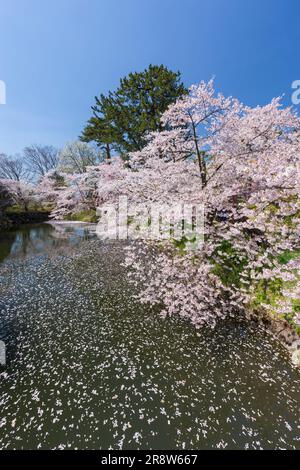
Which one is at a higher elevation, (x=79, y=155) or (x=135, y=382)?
(x=79, y=155)

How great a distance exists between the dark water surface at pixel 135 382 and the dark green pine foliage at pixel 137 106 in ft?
58.1

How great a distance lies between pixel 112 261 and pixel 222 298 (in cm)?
824

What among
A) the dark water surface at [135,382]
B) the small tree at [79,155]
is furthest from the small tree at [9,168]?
the dark water surface at [135,382]

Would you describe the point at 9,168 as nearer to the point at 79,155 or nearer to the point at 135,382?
the point at 79,155

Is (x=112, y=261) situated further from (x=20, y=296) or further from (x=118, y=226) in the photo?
(x=118, y=226)

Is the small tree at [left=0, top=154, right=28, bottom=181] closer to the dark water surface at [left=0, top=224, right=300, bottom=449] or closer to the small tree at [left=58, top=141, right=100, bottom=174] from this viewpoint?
the small tree at [left=58, top=141, right=100, bottom=174]

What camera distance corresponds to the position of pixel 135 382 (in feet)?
17.0

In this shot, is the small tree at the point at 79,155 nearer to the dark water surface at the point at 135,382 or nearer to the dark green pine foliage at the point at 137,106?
the dark green pine foliage at the point at 137,106

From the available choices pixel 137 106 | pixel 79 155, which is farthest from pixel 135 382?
pixel 79 155

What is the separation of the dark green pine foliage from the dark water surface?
17.7 meters

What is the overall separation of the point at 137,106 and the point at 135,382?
78.0 ft

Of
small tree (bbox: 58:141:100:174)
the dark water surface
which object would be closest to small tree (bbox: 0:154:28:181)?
small tree (bbox: 58:141:100:174)

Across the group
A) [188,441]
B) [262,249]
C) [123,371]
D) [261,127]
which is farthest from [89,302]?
[261,127]

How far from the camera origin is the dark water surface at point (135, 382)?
403 centimetres
